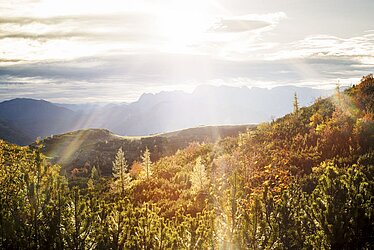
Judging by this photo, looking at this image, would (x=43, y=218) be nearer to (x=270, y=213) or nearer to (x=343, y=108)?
(x=270, y=213)

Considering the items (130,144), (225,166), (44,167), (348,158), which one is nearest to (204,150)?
(225,166)

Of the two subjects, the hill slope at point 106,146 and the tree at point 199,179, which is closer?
the tree at point 199,179

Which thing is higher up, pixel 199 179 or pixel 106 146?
pixel 199 179

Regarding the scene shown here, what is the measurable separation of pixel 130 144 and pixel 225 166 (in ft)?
258

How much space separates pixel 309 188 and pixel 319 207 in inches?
503

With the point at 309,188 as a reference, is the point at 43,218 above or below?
above

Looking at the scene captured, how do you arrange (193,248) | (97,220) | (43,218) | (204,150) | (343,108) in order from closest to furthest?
(193,248)
(97,220)
(43,218)
(343,108)
(204,150)

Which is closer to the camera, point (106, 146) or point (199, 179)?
point (199, 179)

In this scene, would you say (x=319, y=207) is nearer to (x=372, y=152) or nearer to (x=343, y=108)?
(x=372, y=152)

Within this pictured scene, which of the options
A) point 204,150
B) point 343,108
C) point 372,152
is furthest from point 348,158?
point 204,150

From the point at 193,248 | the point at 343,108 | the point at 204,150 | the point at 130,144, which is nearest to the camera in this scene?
the point at 193,248

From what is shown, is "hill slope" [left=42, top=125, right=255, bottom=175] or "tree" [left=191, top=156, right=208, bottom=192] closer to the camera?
"tree" [left=191, top=156, right=208, bottom=192]

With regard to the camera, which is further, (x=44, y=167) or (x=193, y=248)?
(x=44, y=167)

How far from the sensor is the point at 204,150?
5853cm
